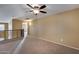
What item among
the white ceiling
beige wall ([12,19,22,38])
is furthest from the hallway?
the white ceiling

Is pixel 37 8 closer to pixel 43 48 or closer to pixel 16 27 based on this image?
pixel 16 27

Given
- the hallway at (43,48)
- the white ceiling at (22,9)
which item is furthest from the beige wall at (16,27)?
the hallway at (43,48)

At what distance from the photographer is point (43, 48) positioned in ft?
7.09

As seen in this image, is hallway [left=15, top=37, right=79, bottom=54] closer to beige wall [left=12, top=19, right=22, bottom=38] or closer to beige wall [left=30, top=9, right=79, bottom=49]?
beige wall [left=30, top=9, right=79, bottom=49]

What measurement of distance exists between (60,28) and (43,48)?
0.42 meters

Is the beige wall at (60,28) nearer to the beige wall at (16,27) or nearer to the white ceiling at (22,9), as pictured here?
the white ceiling at (22,9)

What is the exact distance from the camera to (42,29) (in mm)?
2236

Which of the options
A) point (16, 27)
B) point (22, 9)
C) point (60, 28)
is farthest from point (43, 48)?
point (22, 9)

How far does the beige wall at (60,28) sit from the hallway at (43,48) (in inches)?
3.0

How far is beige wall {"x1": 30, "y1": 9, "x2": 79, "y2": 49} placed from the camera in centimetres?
210

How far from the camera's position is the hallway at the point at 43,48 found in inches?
84.2
